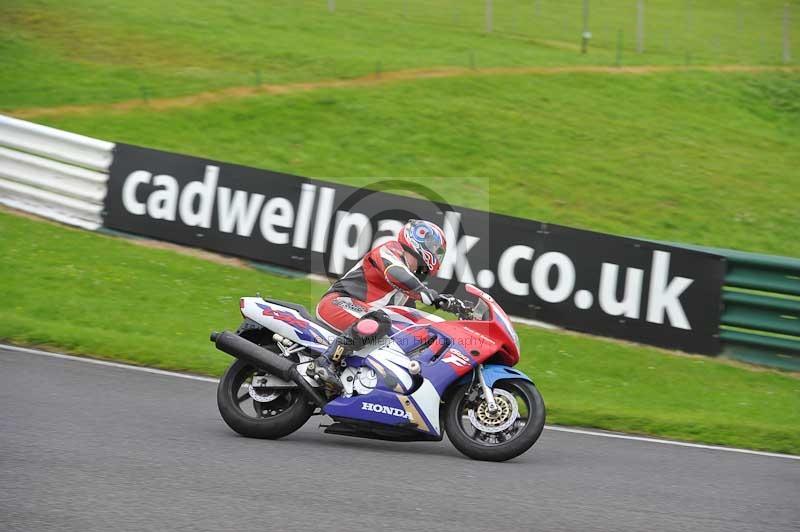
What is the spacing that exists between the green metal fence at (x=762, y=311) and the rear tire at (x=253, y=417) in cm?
638

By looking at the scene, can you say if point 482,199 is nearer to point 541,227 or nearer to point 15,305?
point 541,227

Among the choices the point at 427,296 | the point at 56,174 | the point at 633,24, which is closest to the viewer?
the point at 427,296

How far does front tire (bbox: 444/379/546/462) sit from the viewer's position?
7418mm

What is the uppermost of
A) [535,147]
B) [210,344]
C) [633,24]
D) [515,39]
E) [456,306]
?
[633,24]

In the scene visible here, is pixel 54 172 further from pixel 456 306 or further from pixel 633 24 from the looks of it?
pixel 633 24

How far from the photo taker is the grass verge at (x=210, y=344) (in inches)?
390

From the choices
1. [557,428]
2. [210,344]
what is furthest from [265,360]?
[210,344]

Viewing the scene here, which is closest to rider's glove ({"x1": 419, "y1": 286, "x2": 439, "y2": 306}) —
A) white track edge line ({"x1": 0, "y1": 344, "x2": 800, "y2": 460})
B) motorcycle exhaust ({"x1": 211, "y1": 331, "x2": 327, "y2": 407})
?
motorcycle exhaust ({"x1": 211, "y1": 331, "x2": 327, "y2": 407})

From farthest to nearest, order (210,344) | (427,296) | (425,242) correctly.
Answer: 1. (210,344)
2. (425,242)
3. (427,296)

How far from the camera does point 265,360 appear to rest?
7676 mm

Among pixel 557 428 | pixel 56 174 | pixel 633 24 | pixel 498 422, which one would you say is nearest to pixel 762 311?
pixel 557 428

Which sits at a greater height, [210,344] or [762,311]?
[762,311]

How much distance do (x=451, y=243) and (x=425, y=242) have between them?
5.06 m

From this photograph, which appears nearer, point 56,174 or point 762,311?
point 762,311
